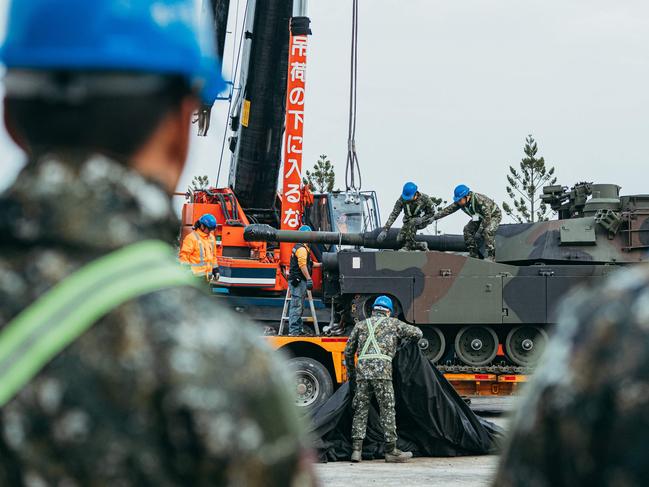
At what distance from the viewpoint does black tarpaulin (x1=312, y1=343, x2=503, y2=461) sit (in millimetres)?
13094

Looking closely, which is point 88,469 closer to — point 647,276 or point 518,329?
point 647,276

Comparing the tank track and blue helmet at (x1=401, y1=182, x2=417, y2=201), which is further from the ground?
blue helmet at (x1=401, y1=182, x2=417, y2=201)

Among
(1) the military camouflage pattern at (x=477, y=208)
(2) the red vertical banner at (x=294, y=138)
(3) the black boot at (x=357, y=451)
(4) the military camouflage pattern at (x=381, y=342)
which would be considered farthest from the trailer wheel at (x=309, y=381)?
(2) the red vertical banner at (x=294, y=138)

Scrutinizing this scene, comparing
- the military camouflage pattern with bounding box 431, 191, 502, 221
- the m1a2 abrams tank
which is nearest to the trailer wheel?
the m1a2 abrams tank

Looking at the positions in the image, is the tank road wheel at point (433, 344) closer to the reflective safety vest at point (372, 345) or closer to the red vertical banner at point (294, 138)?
the reflective safety vest at point (372, 345)

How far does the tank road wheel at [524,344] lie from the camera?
1689 centimetres

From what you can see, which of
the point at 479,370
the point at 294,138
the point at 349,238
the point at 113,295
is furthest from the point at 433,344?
the point at 113,295

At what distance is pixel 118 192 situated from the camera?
61.6 inches

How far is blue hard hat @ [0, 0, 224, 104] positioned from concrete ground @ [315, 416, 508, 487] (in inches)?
337

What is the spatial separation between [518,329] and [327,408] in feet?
15.3

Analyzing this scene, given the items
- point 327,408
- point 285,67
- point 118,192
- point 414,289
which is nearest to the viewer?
point 118,192

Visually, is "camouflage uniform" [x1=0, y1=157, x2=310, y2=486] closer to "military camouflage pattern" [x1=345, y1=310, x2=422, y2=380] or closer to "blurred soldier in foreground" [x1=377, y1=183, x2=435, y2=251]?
"military camouflage pattern" [x1=345, y1=310, x2=422, y2=380]

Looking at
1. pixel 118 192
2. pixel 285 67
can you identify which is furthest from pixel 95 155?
pixel 285 67

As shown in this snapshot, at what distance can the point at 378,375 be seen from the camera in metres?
12.8
